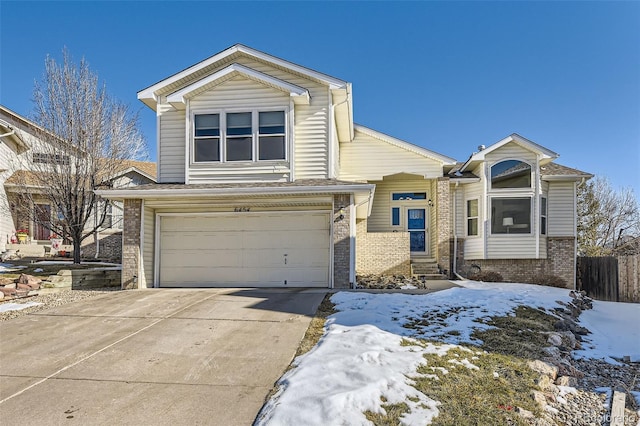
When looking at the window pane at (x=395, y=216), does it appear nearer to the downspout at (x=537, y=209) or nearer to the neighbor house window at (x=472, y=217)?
the neighbor house window at (x=472, y=217)

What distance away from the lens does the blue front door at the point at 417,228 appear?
16859mm

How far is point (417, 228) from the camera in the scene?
55.5 feet

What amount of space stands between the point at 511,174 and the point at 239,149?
10.6m

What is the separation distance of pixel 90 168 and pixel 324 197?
24.7 ft

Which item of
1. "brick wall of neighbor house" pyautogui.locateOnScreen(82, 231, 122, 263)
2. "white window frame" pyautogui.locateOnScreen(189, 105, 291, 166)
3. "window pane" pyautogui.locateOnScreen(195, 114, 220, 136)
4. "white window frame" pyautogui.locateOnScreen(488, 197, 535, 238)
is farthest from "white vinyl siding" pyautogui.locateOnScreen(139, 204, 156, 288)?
"white window frame" pyautogui.locateOnScreen(488, 197, 535, 238)

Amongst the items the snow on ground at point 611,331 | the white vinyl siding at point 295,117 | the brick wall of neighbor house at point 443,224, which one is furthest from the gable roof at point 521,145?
the white vinyl siding at point 295,117

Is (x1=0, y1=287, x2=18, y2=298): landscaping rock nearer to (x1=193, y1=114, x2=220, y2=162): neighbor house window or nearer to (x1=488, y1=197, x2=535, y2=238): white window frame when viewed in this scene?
(x1=193, y1=114, x2=220, y2=162): neighbor house window

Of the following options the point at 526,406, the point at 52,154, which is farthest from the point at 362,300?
the point at 52,154

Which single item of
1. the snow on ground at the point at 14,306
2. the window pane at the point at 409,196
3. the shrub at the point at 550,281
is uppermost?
the window pane at the point at 409,196

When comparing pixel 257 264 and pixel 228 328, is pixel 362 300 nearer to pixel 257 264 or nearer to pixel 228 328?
pixel 228 328

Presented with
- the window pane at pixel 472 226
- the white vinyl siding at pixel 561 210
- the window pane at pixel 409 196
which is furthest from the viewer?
the window pane at pixel 409 196

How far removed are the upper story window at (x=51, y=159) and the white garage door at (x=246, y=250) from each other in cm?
381

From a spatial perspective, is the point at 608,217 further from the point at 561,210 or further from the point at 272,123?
the point at 272,123

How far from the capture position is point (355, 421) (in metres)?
3.61
